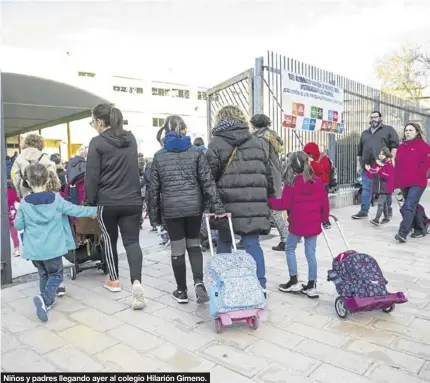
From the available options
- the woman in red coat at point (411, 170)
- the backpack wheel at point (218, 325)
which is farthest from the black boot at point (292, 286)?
the woman in red coat at point (411, 170)

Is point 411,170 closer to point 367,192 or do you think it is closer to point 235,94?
point 367,192

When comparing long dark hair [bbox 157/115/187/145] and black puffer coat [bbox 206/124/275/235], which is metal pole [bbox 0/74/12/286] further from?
black puffer coat [bbox 206/124/275/235]

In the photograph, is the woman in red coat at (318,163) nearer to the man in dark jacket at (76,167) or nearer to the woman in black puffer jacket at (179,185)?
the woman in black puffer jacket at (179,185)

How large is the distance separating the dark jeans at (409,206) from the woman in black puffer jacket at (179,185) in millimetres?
3819

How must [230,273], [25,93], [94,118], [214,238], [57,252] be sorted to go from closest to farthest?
1. [230,273]
2. [57,252]
3. [94,118]
4. [214,238]
5. [25,93]

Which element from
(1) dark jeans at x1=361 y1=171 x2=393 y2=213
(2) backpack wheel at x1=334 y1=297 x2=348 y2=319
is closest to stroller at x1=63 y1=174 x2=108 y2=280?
(2) backpack wheel at x1=334 y1=297 x2=348 y2=319

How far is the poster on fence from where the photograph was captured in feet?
25.6

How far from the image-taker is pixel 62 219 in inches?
150

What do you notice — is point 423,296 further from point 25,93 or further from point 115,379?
point 25,93

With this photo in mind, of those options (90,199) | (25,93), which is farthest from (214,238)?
(25,93)

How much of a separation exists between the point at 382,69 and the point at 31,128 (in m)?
26.2

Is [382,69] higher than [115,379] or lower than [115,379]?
higher

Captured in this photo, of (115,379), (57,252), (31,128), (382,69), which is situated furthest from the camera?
(382,69)

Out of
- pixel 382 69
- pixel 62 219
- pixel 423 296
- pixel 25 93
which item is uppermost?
pixel 382 69
